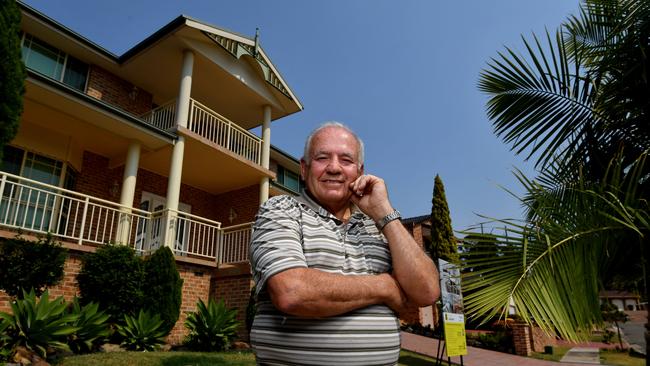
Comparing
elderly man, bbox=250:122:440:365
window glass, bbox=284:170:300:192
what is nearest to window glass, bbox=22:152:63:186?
window glass, bbox=284:170:300:192

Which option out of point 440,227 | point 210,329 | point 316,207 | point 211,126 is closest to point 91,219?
point 210,329

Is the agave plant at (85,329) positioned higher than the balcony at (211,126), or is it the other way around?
the balcony at (211,126)

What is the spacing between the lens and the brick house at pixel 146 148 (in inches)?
325

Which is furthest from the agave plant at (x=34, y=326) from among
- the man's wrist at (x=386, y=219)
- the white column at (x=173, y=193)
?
the man's wrist at (x=386, y=219)

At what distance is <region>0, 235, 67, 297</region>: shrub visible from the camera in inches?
208

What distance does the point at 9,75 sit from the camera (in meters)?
5.47

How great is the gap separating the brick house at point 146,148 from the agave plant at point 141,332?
128cm

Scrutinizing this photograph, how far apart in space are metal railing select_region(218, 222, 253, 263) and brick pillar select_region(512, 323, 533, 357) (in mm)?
9261

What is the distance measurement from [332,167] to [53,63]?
11.0m

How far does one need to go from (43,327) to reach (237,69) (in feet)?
29.2

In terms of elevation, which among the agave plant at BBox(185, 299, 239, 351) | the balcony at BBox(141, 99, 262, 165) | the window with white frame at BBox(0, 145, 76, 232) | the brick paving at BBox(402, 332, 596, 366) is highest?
the balcony at BBox(141, 99, 262, 165)

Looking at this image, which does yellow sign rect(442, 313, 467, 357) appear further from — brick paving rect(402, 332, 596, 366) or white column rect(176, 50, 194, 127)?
white column rect(176, 50, 194, 127)

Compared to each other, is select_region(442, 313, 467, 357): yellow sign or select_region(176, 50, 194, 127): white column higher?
select_region(176, 50, 194, 127): white column

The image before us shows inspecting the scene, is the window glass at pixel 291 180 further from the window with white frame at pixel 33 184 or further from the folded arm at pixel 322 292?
the folded arm at pixel 322 292
